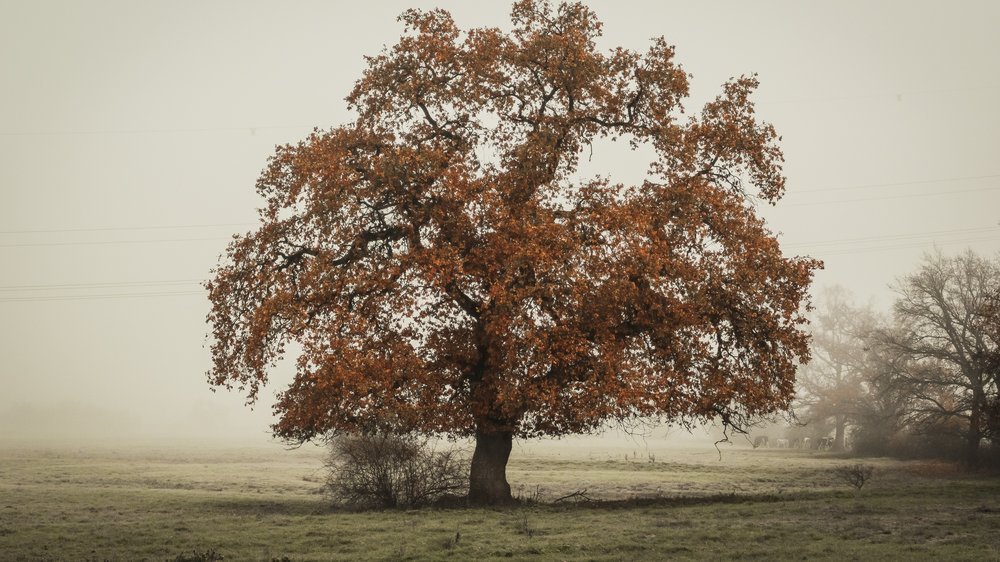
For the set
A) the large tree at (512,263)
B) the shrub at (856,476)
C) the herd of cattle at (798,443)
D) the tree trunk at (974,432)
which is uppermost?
the large tree at (512,263)

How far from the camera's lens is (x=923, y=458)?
187 feet

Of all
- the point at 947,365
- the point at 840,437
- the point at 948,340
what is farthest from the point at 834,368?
the point at 948,340

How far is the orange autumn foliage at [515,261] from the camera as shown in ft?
80.0

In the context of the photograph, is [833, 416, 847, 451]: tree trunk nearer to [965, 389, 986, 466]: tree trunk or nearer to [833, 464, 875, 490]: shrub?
[833, 464, 875, 490]: shrub

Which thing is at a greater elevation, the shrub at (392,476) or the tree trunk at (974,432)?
the tree trunk at (974,432)

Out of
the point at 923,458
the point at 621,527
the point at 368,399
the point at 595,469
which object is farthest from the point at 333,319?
the point at 923,458

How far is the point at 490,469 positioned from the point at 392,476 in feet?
11.2

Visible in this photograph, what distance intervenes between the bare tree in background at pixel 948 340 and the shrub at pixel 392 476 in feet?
111

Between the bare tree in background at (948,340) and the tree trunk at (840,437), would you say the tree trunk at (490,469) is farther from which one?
the tree trunk at (840,437)

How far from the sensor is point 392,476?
27078mm

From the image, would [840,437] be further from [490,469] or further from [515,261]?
[515,261]

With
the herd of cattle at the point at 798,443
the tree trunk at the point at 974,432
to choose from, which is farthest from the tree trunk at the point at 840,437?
the tree trunk at the point at 974,432

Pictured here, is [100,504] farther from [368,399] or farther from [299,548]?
[299,548]

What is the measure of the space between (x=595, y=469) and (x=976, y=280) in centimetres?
2723
